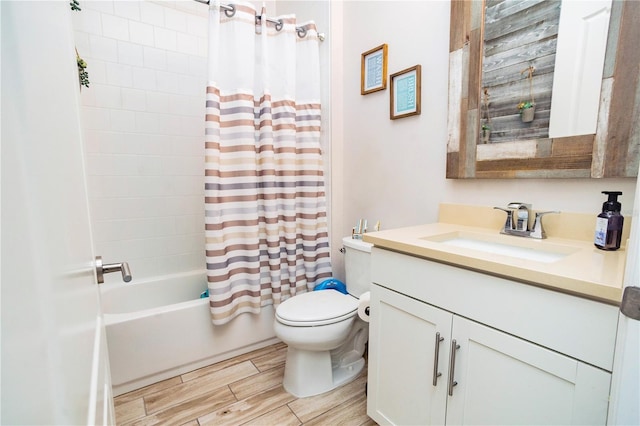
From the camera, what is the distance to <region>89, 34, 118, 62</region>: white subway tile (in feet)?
6.13

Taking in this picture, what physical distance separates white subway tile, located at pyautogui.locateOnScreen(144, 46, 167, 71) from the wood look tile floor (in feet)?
6.48

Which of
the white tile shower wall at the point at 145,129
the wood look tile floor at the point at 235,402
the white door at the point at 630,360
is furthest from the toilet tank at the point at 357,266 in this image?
the white tile shower wall at the point at 145,129

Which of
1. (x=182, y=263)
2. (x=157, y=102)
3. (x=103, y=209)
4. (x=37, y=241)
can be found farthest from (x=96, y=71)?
(x=37, y=241)

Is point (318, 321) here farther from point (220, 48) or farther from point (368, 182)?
point (220, 48)

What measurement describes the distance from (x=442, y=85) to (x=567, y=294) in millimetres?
1106

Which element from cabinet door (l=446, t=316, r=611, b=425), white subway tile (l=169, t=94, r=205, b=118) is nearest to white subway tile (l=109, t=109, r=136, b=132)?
white subway tile (l=169, t=94, r=205, b=118)

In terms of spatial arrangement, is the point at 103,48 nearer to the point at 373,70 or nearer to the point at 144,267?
the point at 144,267

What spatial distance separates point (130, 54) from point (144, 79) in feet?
0.52

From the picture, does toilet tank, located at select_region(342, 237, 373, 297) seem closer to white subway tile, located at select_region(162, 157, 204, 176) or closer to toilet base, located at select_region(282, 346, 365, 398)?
toilet base, located at select_region(282, 346, 365, 398)


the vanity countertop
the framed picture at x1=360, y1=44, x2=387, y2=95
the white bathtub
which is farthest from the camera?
the framed picture at x1=360, y1=44, x2=387, y2=95

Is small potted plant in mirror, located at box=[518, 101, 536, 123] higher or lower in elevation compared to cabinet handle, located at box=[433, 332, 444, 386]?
higher

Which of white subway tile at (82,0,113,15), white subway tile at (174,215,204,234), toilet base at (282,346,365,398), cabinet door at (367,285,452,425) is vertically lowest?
toilet base at (282,346,365,398)

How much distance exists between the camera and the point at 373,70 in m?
1.82

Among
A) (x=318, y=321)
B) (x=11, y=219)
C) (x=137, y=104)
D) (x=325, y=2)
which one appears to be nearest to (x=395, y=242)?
(x=318, y=321)
